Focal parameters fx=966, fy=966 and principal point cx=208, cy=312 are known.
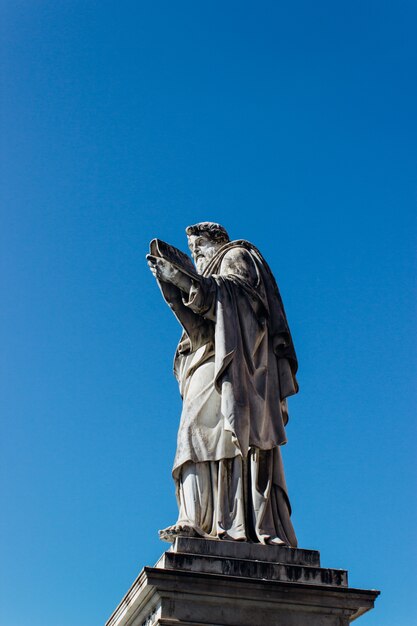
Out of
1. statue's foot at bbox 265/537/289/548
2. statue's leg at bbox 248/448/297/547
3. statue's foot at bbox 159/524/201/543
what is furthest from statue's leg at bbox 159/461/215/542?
statue's foot at bbox 265/537/289/548

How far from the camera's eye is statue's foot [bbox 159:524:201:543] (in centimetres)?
1027

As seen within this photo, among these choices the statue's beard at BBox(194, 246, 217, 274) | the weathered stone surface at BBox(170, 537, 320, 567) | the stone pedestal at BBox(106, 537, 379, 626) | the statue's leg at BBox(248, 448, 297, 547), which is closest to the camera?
the stone pedestal at BBox(106, 537, 379, 626)

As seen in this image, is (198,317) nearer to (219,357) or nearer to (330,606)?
(219,357)

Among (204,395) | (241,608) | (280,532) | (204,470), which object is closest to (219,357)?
(204,395)

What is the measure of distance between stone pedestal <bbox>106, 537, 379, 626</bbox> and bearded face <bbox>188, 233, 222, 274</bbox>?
411 centimetres

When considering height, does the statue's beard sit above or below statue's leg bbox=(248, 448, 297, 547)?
above

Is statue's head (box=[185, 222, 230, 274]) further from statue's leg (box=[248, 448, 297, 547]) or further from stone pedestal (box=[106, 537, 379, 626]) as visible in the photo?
stone pedestal (box=[106, 537, 379, 626])

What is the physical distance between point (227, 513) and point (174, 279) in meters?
2.82

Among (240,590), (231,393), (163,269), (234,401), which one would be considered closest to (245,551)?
(240,590)

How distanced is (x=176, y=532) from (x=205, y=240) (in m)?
4.25

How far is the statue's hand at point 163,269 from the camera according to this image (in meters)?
11.5

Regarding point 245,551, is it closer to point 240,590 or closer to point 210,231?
point 240,590

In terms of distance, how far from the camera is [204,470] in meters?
10.9

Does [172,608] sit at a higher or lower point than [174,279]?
lower
